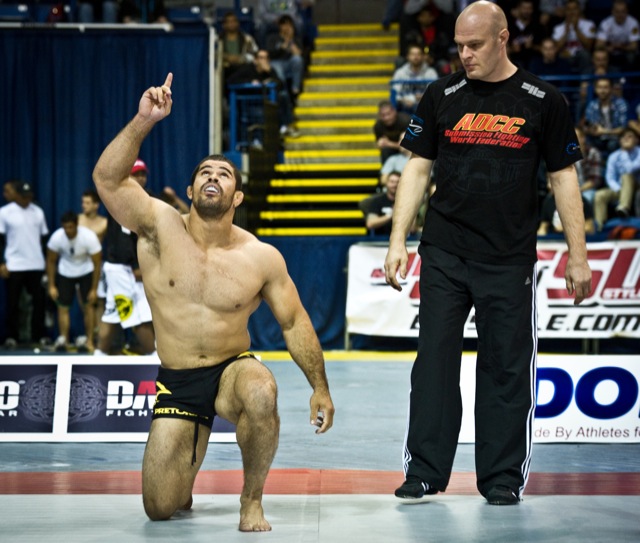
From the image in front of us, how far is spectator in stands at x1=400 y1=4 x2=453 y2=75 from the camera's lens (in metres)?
13.8

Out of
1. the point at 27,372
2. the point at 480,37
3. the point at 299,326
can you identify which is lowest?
the point at 27,372

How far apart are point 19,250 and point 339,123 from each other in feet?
15.9

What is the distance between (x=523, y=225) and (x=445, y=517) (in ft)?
4.03

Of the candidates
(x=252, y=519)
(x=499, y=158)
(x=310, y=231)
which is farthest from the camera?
(x=310, y=231)

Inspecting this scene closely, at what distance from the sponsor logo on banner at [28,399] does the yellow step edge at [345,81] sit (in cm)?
966

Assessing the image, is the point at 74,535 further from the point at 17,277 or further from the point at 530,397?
the point at 17,277

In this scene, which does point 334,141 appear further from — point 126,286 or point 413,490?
point 413,490

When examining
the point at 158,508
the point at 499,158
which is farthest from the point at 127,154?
the point at 499,158

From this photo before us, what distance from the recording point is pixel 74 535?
3709 mm

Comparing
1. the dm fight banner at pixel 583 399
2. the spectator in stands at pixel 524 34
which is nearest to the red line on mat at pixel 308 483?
the dm fight banner at pixel 583 399

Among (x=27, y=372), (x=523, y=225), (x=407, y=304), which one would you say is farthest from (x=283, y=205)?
(x=523, y=225)

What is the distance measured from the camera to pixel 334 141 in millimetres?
14344

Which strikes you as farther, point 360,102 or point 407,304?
point 360,102

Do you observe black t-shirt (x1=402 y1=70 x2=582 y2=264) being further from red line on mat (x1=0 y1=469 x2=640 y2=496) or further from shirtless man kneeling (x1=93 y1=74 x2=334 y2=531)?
red line on mat (x1=0 y1=469 x2=640 y2=496)
